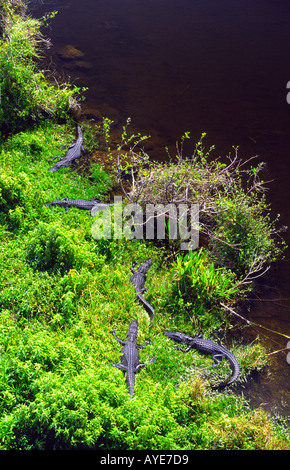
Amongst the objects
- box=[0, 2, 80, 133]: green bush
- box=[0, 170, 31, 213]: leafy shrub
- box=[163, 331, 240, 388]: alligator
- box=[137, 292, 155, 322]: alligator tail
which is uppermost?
box=[0, 2, 80, 133]: green bush

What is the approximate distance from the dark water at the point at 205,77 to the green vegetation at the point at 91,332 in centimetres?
88

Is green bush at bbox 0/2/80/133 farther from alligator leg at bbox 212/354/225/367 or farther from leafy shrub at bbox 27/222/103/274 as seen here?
alligator leg at bbox 212/354/225/367

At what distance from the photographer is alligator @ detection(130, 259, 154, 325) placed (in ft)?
19.8

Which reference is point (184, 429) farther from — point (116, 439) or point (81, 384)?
point (81, 384)

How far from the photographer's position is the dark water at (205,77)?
6.96 m

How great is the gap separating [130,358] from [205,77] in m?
10.6

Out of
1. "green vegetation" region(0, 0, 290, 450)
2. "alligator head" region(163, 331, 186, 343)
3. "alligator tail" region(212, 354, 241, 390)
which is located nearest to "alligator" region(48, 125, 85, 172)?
"green vegetation" region(0, 0, 290, 450)

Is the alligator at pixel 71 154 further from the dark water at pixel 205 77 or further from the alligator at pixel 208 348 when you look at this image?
the alligator at pixel 208 348

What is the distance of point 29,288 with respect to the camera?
5.59 m

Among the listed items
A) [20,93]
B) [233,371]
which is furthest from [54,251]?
[20,93]

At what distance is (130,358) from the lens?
5.10m

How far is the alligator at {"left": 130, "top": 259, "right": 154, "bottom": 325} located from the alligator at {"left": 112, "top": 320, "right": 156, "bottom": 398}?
1.71 ft

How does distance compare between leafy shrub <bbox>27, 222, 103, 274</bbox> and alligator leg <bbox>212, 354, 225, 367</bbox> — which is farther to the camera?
leafy shrub <bbox>27, 222, 103, 274</bbox>

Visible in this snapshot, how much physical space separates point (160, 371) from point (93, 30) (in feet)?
46.7
